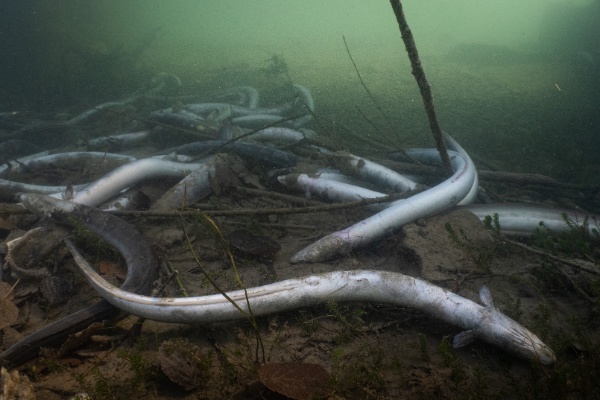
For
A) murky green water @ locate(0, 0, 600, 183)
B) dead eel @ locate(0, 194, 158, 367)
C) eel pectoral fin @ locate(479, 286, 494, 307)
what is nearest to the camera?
dead eel @ locate(0, 194, 158, 367)

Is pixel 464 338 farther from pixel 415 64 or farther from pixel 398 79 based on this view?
pixel 398 79

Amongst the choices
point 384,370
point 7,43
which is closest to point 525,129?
point 384,370

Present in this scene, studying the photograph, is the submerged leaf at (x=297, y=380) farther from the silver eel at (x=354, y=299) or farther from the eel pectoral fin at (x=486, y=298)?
the eel pectoral fin at (x=486, y=298)

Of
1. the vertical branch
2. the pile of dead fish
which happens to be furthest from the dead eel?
the vertical branch

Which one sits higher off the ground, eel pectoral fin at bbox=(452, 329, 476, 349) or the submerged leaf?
the submerged leaf

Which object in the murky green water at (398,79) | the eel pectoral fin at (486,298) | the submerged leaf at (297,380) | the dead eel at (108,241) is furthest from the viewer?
the murky green water at (398,79)

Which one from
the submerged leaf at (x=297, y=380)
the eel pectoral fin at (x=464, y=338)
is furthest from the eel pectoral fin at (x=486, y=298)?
the submerged leaf at (x=297, y=380)

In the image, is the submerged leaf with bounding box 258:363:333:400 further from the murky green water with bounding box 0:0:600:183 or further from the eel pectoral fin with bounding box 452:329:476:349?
the murky green water with bounding box 0:0:600:183

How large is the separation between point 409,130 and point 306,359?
19.2 feet

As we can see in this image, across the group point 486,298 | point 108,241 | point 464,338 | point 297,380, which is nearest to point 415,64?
point 486,298

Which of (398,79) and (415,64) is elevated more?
(415,64)

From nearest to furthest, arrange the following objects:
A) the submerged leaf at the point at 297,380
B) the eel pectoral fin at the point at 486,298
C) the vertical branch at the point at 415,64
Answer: the submerged leaf at the point at 297,380 < the eel pectoral fin at the point at 486,298 < the vertical branch at the point at 415,64

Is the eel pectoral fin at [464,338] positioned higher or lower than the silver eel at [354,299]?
lower

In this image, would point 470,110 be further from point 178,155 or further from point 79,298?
point 79,298
